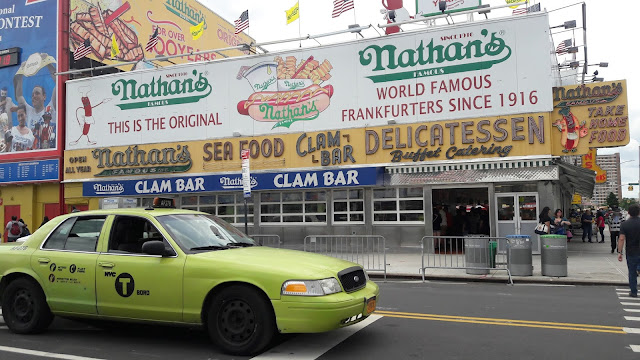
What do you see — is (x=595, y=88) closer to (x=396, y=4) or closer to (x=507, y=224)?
(x=507, y=224)

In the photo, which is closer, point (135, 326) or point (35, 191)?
point (135, 326)

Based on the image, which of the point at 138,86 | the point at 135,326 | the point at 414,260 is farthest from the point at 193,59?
the point at 135,326

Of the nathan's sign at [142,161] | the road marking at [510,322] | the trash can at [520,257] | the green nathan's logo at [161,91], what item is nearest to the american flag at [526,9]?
the trash can at [520,257]

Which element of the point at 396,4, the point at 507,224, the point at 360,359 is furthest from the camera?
the point at 396,4

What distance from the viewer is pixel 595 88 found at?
16266mm

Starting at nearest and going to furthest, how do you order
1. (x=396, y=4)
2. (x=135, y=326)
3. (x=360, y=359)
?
(x=360, y=359), (x=135, y=326), (x=396, y=4)

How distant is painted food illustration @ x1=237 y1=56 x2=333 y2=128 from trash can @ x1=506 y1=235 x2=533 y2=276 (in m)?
10.1

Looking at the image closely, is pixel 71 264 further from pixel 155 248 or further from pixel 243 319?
pixel 243 319

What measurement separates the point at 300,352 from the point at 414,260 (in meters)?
11.3

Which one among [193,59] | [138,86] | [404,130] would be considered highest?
[193,59]

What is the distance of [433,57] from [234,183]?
936cm

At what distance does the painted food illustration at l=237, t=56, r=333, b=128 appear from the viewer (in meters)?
20.2

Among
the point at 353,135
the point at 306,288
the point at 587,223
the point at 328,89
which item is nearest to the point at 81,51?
the point at 328,89

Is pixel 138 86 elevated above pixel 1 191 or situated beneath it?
elevated above
